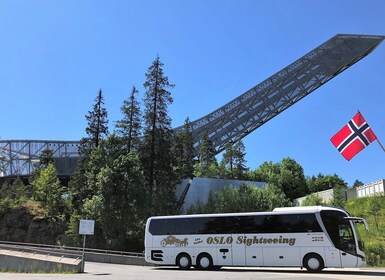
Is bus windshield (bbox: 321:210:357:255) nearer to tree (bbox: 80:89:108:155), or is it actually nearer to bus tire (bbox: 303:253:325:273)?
bus tire (bbox: 303:253:325:273)

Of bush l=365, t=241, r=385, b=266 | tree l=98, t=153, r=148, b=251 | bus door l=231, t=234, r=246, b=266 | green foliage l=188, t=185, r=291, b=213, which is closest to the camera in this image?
bus door l=231, t=234, r=246, b=266

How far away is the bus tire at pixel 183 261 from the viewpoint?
2839cm

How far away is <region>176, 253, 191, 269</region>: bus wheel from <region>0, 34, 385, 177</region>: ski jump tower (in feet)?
176

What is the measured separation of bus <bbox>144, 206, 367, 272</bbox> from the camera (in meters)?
24.3

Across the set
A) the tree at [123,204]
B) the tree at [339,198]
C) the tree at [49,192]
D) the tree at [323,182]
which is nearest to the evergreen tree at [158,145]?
the tree at [123,204]

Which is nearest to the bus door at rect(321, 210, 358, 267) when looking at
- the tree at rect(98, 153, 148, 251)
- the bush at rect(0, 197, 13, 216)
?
the tree at rect(98, 153, 148, 251)

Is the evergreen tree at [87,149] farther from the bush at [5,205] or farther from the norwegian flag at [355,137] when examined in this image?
the norwegian flag at [355,137]

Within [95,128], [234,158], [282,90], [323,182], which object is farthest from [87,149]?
[323,182]

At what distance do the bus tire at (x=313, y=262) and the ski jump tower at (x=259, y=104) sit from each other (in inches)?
2270

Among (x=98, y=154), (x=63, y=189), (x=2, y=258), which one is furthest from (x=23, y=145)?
(x=2, y=258)

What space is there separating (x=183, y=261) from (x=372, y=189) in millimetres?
45591

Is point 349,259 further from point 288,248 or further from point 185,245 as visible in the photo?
point 185,245

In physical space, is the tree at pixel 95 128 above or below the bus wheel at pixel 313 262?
above

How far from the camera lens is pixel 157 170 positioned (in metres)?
52.2
